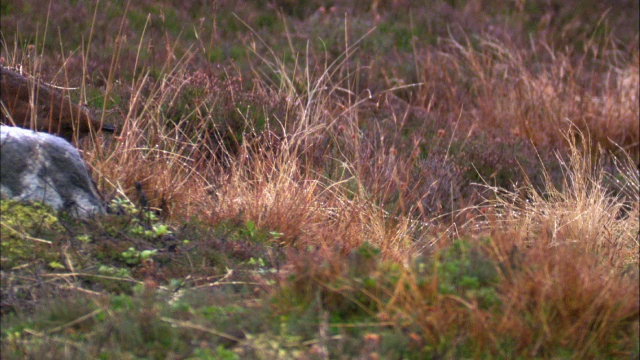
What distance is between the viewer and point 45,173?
11.5 feet

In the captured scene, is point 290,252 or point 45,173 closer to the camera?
point 290,252

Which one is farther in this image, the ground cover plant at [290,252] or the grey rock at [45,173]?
the grey rock at [45,173]

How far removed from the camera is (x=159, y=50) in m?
8.19

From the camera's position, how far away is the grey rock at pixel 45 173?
135 inches

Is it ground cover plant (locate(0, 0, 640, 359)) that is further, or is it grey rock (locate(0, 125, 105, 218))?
grey rock (locate(0, 125, 105, 218))

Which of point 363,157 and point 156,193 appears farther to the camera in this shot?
point 363,157

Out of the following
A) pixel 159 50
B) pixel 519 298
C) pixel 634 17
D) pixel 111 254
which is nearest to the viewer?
pixel 519 298

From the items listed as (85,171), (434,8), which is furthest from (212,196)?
(434,8)

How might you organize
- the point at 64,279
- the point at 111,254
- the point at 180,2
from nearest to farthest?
1. the point at 64,279
2. the point at 111,254
3. the point at 180,2

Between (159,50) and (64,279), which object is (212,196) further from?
(159,50)

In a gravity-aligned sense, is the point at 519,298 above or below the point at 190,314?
above

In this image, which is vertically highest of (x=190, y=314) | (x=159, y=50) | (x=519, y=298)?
(x=519, y=298)

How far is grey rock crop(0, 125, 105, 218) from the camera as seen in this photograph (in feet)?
11.2

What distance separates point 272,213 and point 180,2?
5487 mm
